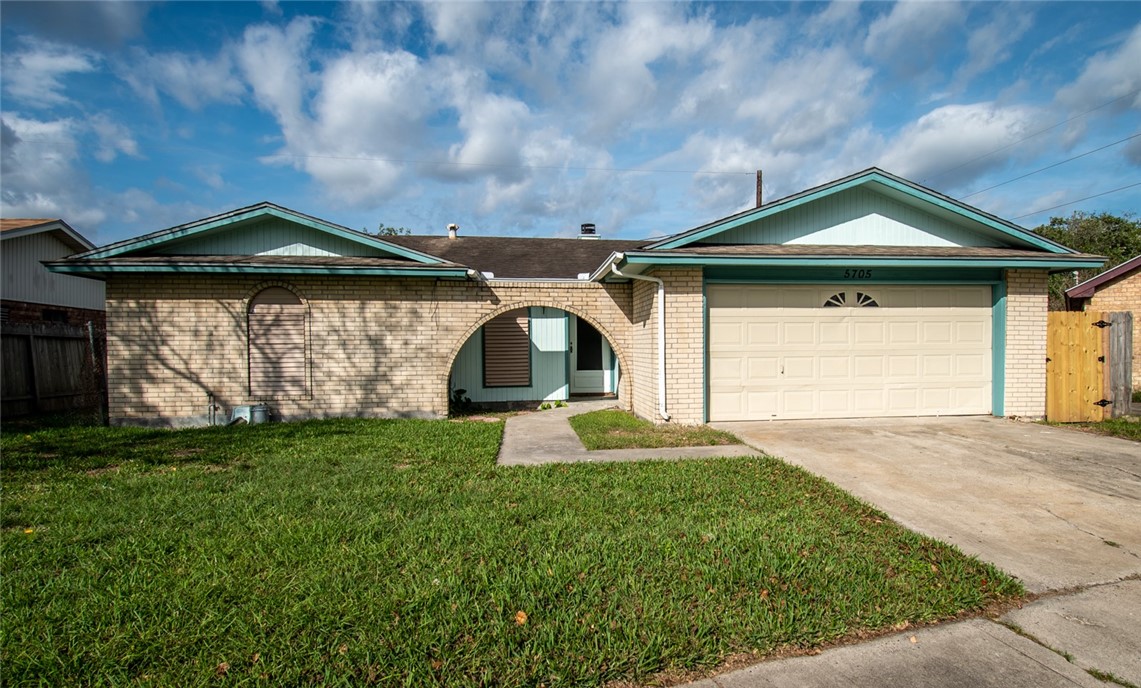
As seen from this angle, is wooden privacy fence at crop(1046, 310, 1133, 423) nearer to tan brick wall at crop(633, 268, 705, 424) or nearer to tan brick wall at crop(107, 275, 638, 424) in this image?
tan brick wall at crop(633, 268, 705, 424)

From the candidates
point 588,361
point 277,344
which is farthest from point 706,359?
point 277,344

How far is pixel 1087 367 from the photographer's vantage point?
9.94 m

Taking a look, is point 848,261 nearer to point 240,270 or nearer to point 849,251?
point 849,251

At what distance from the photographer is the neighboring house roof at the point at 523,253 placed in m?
14.3

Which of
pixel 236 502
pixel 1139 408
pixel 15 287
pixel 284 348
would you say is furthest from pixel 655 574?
pixel 15 287

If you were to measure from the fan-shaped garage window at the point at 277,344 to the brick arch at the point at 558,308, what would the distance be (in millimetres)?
2483

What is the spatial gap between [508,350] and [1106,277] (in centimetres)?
1509

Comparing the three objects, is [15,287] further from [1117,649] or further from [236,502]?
[1117,649]

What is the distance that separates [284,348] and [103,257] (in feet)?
10.2

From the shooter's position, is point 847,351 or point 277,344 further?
point 277,344

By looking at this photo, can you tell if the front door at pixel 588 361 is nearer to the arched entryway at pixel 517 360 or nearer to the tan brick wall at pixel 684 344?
the arched entryway at pixel 517 360

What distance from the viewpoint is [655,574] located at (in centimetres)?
362

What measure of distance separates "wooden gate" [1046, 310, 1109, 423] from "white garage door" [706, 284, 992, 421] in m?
1.05

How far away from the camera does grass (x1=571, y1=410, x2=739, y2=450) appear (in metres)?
7.92
